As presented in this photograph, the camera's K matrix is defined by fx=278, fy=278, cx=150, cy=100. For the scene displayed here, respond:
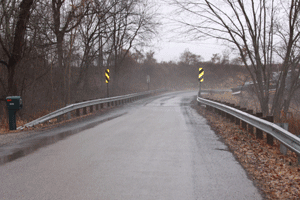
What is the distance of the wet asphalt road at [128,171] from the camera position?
4.05 metres

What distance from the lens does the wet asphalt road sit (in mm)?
4051

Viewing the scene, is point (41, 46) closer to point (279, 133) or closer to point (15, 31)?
point (15, 31)

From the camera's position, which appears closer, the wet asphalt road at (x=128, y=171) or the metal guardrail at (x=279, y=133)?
the wet asphalt road at (x=128, y=171)

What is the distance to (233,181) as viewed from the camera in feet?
15.0

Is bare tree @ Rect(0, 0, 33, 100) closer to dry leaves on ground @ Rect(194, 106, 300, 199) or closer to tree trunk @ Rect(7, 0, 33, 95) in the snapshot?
tree trunk @ Rect(7, 0, 33, 95)

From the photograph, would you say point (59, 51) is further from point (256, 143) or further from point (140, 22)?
point (140, 22)

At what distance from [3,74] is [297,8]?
13948 millimetres

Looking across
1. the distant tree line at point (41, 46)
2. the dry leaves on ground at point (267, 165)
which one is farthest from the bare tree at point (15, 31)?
the dry leaves on ground at point (267, 165)

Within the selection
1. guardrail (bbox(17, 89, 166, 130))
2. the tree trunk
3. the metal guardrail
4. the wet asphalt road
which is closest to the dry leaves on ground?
the wet asphalt road

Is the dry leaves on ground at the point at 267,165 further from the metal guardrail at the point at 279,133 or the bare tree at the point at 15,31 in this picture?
the bare tree at the point at 15,31

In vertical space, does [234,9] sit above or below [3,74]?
above

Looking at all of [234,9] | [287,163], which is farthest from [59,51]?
[287,163]

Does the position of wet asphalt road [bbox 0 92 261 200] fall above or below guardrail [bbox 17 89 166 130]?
below

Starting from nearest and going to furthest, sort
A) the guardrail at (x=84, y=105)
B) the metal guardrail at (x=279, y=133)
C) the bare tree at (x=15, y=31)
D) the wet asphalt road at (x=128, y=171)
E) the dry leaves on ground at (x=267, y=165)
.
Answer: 1. the wet asphalt road at (x=128, y=171)
2. the dry leaves on ground at (x=267, y=165)
3. the metal guardrail at (x=279, y=133)
4. the guardrail at (x=84, y=105)
5. the bare tree at (x=15, y=31)
